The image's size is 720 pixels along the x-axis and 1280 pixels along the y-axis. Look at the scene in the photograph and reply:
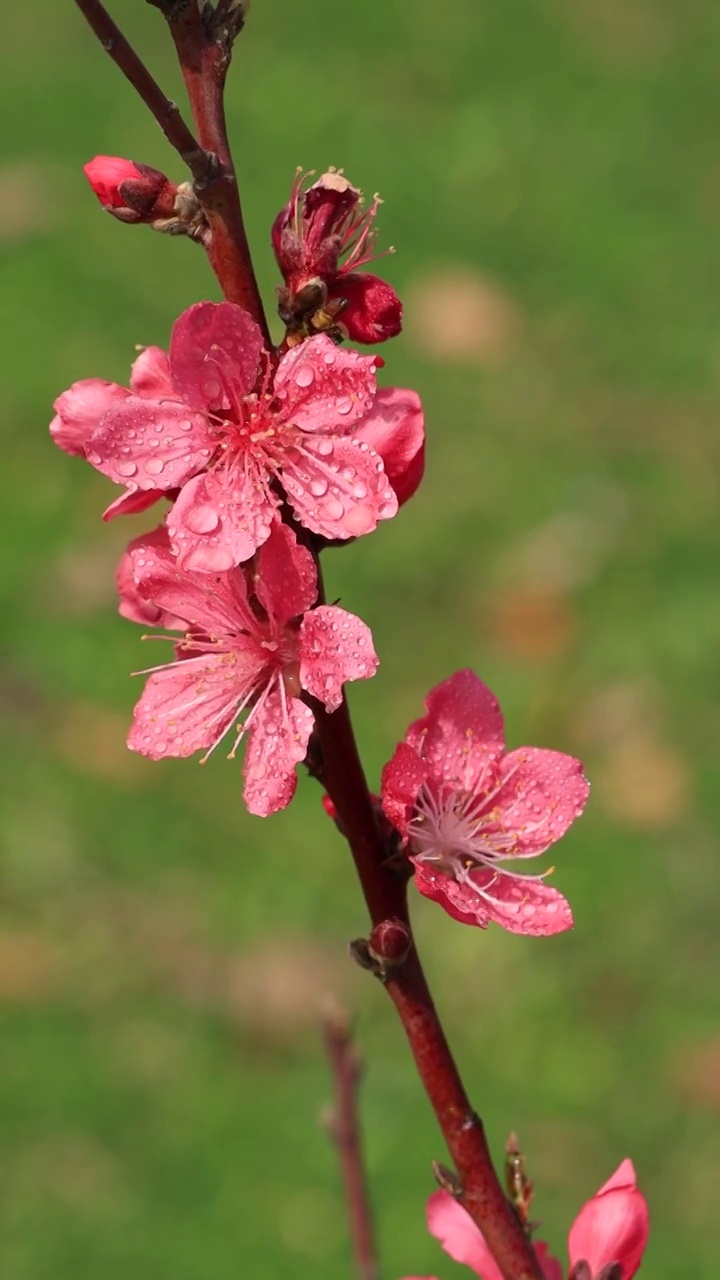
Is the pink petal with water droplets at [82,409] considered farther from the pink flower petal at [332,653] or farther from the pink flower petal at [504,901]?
the pink flower petal at [504,901]

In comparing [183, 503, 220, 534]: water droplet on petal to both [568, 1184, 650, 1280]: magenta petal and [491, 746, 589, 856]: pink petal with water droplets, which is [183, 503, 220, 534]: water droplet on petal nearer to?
[491, 746, 589, 856]: pink petal with water droplets

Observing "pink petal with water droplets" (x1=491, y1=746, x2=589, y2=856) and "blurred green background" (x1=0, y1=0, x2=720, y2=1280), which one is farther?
"blurred green background" (x1=0, y1=0, x2=720, y2=1280)

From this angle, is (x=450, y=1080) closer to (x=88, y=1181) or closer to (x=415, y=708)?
(x=88, y=1181)

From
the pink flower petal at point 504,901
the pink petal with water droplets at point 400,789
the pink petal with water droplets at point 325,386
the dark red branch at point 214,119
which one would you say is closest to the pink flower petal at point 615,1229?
the pink flower petal at point 504,901

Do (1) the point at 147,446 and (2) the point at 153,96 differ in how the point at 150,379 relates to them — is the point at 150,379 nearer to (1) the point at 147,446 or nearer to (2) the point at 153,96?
(1) the point at 147,446

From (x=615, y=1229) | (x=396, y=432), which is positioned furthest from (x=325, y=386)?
(x=615, y=1229)

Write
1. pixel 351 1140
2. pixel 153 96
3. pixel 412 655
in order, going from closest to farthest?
pixel 153 96 < pixel 351 1140 < pixel 412 655

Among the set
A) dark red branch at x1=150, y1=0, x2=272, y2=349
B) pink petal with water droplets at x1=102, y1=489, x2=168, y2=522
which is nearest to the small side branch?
dark red branch at x1=150, y1=0, x2=272, y2=349
